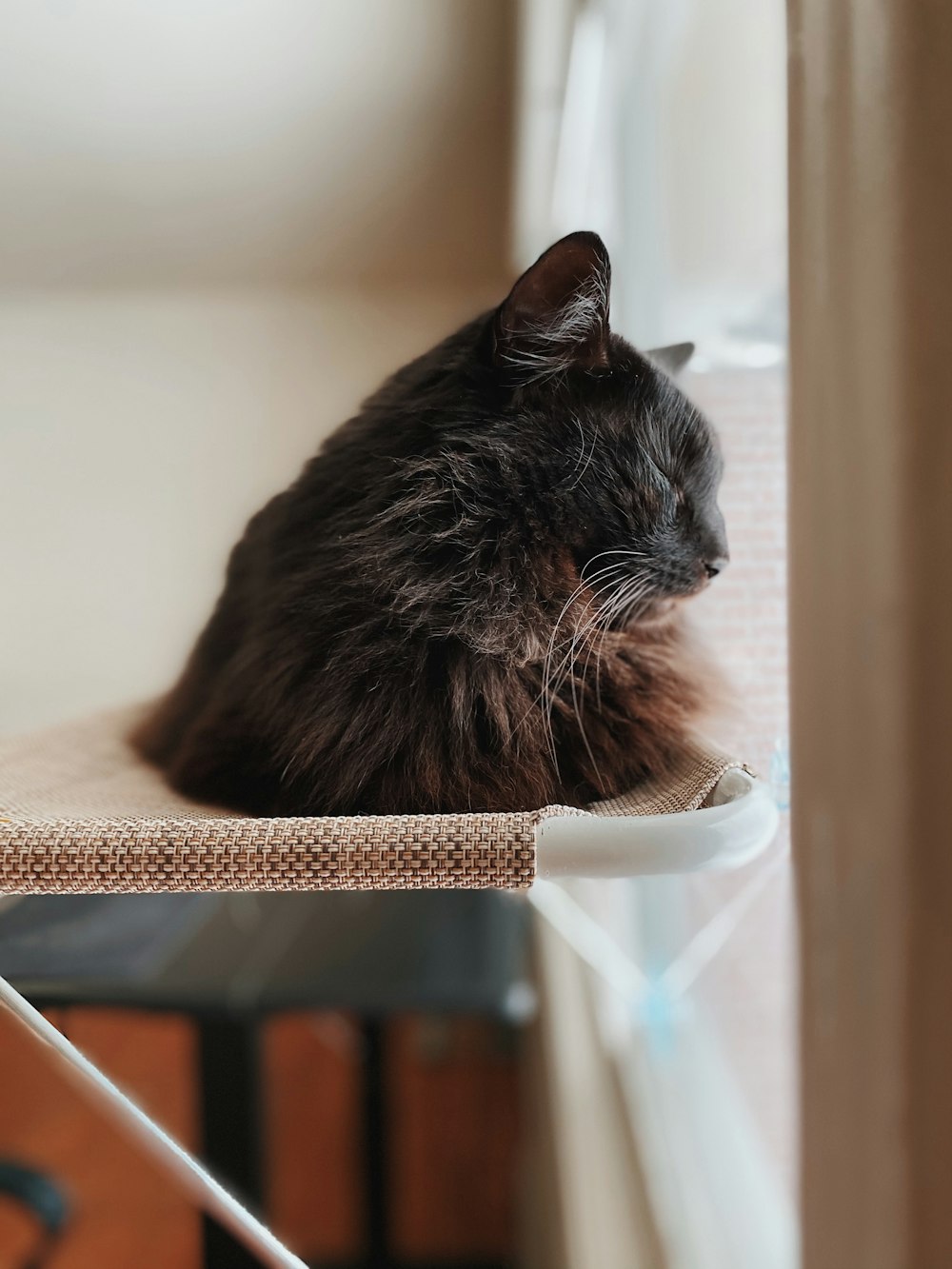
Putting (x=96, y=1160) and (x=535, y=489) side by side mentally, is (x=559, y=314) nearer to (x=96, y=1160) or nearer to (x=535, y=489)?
(x=535, y=489)

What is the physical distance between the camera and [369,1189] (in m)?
1.91

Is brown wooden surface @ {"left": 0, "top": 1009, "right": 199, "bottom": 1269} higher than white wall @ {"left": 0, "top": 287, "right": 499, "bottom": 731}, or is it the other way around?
white wall @ {"left": 0, "top": 287, "right": 499, "bottom": 731}

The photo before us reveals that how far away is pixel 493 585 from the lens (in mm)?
583

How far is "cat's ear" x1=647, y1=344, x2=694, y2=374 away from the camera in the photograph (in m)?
0.70

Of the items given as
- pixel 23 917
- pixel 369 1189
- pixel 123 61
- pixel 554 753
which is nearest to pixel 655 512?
pixel 554 753

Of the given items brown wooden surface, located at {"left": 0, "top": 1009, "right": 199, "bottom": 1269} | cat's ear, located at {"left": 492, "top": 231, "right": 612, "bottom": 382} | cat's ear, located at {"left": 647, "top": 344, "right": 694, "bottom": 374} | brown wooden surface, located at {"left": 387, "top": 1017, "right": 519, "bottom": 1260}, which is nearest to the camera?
cat's ear, located at {"left": 492, "top": 231, "right": 612, "bottom": 382}

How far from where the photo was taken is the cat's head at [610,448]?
0.59 m

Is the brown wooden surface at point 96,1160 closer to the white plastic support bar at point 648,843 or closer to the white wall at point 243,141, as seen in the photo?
the white wall at point 243,141

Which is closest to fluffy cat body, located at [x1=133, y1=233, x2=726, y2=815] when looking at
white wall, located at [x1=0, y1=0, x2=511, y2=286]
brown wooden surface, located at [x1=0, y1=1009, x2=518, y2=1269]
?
white wall, located at [x1=0, y1=0, x2=511, y2=286]

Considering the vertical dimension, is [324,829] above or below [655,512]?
below

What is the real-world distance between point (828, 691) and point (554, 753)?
233mm

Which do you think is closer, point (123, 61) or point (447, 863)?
point (447, 863)

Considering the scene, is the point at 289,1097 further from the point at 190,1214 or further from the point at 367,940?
the point at 367,940

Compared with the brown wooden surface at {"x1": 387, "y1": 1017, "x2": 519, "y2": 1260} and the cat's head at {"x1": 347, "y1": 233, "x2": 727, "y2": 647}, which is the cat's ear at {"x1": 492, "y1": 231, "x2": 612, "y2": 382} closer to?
the cat's head at {"x1": 347, "y1": 233, "x2": 727, "y2": 647}
